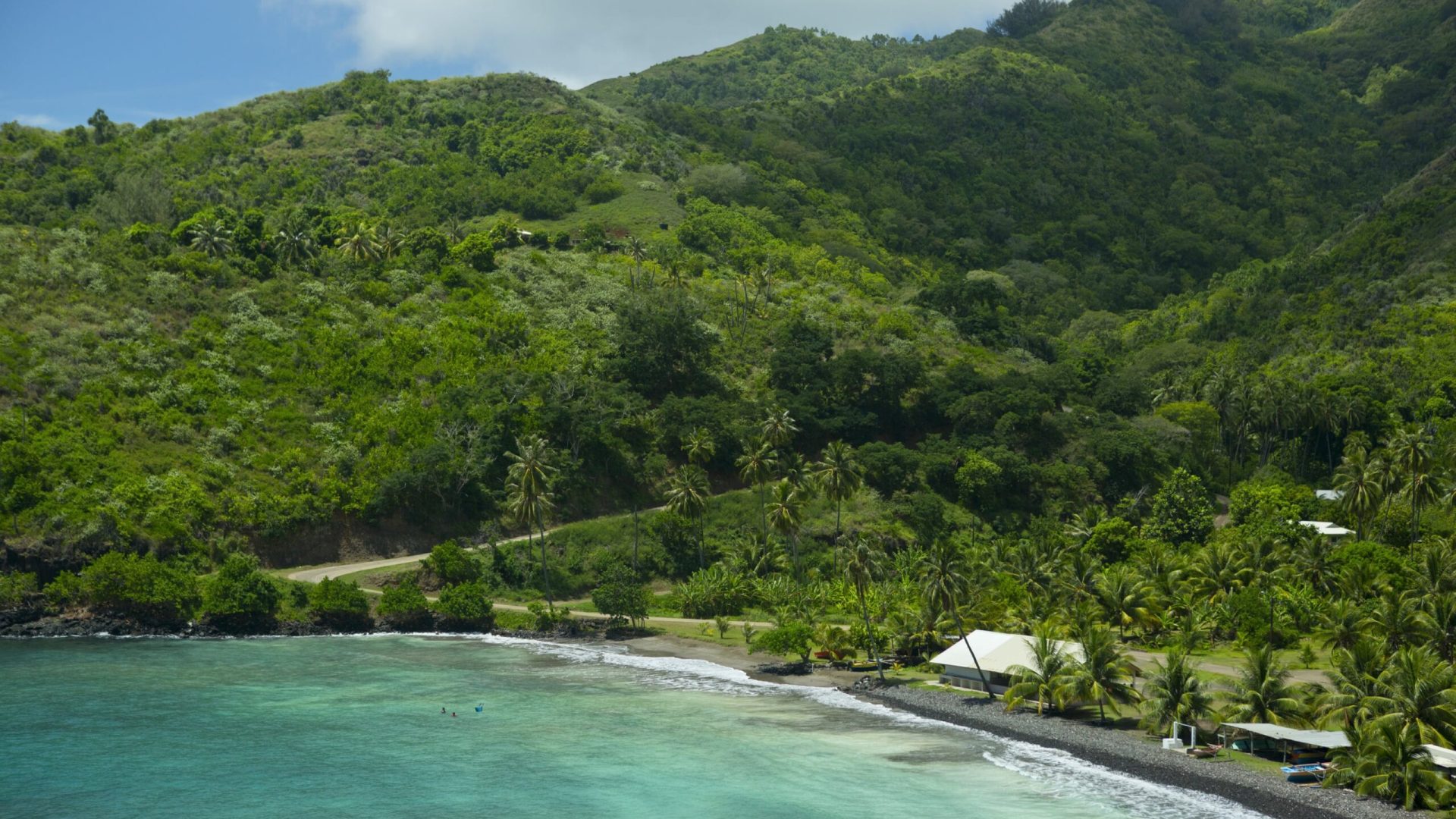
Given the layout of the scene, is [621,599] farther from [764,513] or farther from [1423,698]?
[1423,698]

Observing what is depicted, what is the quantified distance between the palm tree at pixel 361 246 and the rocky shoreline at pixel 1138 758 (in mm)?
82874

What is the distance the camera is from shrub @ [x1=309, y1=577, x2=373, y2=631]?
284ft

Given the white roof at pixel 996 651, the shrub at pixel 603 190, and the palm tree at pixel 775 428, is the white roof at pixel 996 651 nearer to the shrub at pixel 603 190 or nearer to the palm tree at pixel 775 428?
the palm tree at pixel 775 428

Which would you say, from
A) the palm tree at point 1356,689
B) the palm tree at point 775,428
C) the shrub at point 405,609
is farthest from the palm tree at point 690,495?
the palm tree at point 1356,689

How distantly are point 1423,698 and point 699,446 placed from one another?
63.3 meters

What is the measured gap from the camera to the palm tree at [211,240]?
123312mm

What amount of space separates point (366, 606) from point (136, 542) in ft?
57.6

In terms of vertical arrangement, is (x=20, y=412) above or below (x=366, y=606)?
above

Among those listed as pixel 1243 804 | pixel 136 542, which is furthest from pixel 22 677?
pixel 1243 804

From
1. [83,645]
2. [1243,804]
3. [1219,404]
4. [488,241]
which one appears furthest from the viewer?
[488,241]

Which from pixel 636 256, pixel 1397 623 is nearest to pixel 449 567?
pixel 636 256

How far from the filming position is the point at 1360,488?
8375 cm

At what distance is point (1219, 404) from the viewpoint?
373ft

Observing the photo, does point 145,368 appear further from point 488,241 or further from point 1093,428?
point 1093,428
